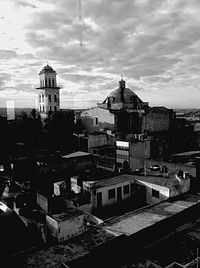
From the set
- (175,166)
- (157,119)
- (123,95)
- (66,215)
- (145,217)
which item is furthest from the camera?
(123,95)

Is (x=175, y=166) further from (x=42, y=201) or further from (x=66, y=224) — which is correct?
(x=66, y=224)

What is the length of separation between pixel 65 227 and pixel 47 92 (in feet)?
136

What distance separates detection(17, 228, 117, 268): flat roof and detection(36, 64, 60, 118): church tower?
39.2 m

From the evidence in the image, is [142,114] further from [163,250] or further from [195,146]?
[163,250]

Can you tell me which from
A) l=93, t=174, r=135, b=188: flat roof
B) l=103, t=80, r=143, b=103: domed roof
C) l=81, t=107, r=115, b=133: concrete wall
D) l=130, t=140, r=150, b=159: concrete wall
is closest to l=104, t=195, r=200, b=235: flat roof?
l=93, t=174, r=135, b=188: flat roof

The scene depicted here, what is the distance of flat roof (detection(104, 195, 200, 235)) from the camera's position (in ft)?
47.4

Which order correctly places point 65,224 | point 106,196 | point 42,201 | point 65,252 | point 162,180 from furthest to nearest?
1. point 162,180
2. point 106,196
3. point 42,201
4. point 65,224
5. point 65,252

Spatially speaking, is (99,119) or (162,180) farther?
(99,119)

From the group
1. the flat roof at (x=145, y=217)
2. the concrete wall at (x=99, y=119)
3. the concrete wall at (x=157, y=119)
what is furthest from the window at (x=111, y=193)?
the concrete wall at (x=157, y=119)

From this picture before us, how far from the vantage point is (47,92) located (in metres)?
51.8

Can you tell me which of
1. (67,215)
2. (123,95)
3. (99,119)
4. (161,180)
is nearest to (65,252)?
(67,215)

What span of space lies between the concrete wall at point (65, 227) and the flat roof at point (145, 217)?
1587mm

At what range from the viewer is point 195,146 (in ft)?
140

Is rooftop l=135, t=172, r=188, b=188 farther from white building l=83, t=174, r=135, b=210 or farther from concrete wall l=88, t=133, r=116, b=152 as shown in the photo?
concrete wall l=88, t=133, r=116, b=152
